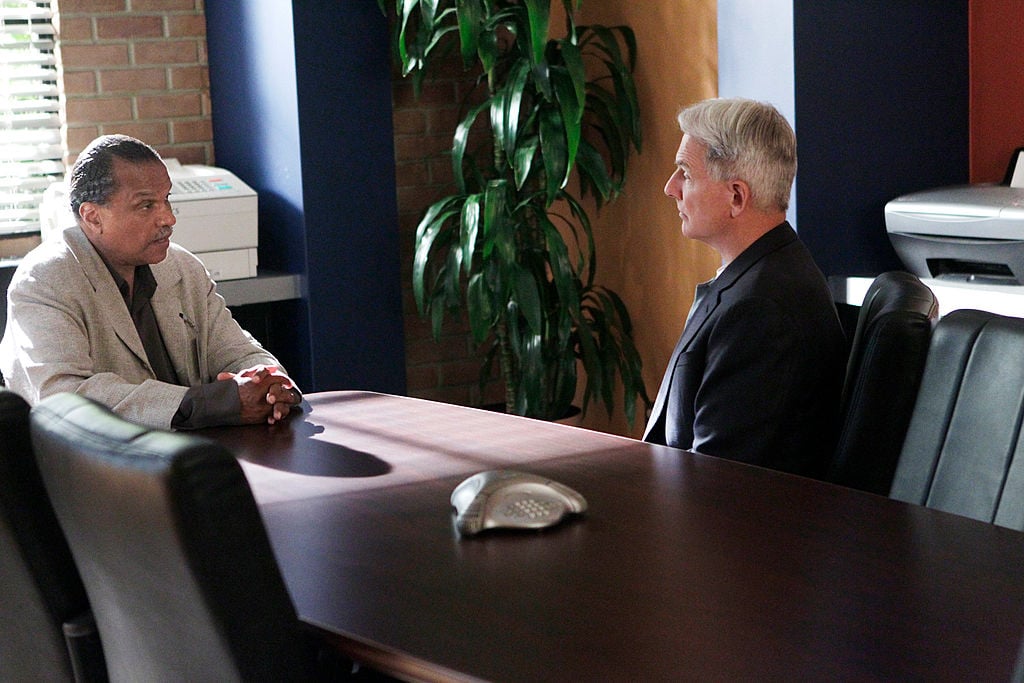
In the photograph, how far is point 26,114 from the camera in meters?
4.16

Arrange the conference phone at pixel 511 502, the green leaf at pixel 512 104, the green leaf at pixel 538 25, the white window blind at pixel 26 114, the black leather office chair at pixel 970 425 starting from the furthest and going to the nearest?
the white window blind at pixel 26 114, the green leaf at pixel 512 104, the green leaf at pixel 538 25, the black leather office chair at pixel 970 425, the conference phone at pixel 511 502

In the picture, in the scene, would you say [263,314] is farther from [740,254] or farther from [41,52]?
[740,254]

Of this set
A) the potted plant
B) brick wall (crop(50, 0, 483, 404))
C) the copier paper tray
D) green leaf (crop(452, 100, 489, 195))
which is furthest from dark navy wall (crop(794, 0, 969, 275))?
brick wall (crop(50, 0, 483, 404))

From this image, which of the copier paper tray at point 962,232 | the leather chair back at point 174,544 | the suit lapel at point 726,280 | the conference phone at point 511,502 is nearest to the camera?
the leather chair back at point 174,544

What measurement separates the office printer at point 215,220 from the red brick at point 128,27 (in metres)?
0.54

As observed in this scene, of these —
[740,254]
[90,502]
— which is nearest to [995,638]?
[90,502]

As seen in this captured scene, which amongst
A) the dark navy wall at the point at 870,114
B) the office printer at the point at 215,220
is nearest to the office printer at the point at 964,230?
the dark navy wall at the point at 870,114

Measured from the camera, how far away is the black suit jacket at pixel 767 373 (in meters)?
2.16

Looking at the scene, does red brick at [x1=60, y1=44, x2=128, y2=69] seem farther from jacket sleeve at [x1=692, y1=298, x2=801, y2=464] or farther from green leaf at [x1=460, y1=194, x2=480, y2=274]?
jacket sleeve at [x1=692, y1=298, x2=801, y2=464]

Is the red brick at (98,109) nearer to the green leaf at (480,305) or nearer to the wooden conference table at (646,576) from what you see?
the green leaf at (480,305)

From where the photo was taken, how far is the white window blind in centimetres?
409

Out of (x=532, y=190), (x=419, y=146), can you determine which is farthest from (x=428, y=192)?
(x=532, y=190)

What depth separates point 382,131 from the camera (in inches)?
164

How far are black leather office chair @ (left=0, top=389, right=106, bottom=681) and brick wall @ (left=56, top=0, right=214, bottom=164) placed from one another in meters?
2.81
